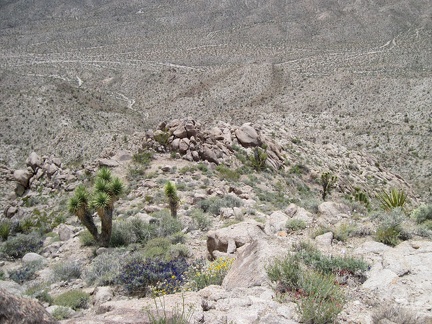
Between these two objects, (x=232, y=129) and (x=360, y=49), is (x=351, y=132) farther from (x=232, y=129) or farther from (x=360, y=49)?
(x=360, y=49)

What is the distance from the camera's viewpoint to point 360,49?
68062 mm

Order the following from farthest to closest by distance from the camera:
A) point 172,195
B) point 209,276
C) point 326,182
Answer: point 326,182, point 172,195, point 209,276

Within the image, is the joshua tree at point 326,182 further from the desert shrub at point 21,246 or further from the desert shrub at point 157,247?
the desert shrub at point 21,246

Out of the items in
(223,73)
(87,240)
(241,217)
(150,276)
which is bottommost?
(241,217)

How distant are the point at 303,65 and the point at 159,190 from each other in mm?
47838

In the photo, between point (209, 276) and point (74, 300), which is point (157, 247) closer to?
point (74, 300)

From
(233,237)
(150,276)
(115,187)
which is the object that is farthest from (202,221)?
(150,276)

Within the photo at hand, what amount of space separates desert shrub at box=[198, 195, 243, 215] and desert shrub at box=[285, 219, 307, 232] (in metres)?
3.96

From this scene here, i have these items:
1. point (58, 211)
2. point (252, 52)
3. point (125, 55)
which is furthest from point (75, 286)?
point (125, 55)

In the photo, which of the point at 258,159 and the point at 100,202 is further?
the point at 258,159

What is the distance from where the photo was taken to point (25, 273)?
9297 mm

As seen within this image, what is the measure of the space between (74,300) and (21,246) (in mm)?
5778

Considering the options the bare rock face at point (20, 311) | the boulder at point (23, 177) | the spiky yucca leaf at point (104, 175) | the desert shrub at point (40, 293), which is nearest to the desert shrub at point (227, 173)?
the spiky yucca leaf at point (104, 175)

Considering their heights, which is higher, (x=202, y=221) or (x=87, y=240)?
(x=87, y=240)
